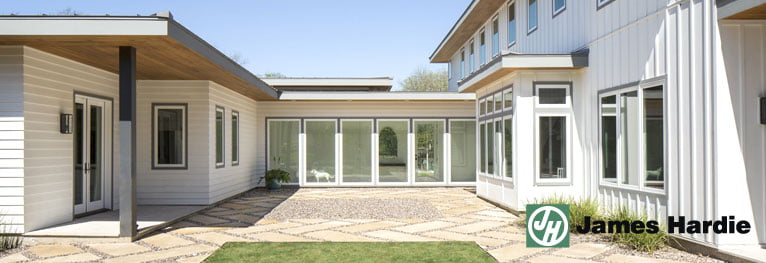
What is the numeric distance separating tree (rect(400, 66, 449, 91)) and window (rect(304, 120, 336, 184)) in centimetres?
2493

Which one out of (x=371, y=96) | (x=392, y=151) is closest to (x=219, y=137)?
(x=371, y=96)

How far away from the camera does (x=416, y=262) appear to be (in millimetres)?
5805

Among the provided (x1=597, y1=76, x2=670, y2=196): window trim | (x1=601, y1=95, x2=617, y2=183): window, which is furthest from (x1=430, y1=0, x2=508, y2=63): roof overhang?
(x1=597, y1=76, x2=670, y2=196): window trim

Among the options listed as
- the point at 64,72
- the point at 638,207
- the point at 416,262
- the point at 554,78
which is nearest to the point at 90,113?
the point at 64,72

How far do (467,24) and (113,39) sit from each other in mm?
10544

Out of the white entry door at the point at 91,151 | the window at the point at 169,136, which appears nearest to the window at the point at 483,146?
the window at the point at 169,136

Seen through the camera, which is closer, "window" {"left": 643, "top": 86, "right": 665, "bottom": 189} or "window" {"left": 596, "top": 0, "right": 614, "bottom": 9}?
"window" {"left": 643, "top": 86, "right": 665, "bottom": 189}

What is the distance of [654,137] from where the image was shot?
22.7 ft

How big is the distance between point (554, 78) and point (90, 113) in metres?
7.45

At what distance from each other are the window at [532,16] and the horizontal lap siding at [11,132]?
8623mm

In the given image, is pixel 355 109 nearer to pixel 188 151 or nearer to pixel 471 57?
pixel 471 57

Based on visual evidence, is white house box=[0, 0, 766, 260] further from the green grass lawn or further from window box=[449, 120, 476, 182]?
the green grass lawn

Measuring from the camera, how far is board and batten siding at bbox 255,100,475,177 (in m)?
15.2

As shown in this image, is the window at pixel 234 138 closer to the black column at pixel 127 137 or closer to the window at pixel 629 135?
the black column at pixel 127 137
